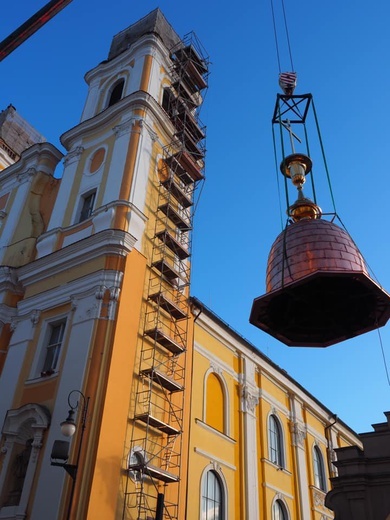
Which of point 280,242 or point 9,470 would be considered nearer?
point 280,242

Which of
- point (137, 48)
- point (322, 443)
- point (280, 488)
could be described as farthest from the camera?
point (322, 443)

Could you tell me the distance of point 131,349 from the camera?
14.9 metres

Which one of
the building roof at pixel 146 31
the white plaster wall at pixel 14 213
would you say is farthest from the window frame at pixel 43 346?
the building roof at pixel 146 31

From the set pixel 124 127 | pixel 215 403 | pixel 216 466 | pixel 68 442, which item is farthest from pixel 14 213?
pixel 68 442

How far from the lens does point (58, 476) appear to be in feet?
41.2

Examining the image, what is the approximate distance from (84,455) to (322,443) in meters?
17.4

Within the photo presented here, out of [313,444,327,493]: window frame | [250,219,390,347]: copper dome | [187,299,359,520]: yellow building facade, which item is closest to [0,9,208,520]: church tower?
[187,299,359,520]: yellow building facade

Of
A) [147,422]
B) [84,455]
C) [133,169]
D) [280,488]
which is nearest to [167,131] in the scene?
[133,169]

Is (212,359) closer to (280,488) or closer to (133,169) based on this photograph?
(280,488)

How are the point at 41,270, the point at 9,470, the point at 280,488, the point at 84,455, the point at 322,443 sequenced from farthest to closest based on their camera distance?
the point at 322,443 → the point at 280,488 → the point at 41,270 → the point at 9,470 → the point at 84,455

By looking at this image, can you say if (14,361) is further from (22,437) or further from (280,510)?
(280,510)

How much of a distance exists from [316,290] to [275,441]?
1898cm

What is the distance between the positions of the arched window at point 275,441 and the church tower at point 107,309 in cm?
654

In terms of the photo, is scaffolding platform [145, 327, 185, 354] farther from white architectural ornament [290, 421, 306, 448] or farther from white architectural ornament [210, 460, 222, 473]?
white architectural ornament [290, 421, 306, 448]
